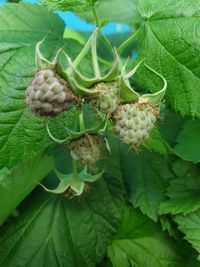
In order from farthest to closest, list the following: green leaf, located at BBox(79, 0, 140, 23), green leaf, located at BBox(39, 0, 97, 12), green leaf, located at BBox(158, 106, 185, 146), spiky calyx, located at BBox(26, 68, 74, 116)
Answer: green leaf, located at BBox(79, 0, 140, 23) → green leaf, located at BBox(158, 106, 185, 146) → green leaf, located at BBox(39, 0, 97, 12) → spiky calyx, located at BBox(26, 68, 74, 116)

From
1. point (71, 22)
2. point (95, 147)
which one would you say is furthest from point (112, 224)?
point (71, 22)

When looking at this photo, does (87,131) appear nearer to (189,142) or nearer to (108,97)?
(108,97)

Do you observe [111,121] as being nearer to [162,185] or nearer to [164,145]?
[164,145]

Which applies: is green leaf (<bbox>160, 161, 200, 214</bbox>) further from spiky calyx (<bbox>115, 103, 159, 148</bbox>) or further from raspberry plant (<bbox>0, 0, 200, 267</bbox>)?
spiky calyx (<bbox>115, 103, 159, 148</bbox>)

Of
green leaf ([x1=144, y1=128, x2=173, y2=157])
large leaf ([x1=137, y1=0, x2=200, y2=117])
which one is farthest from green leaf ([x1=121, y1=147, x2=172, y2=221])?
large leaf ([x1=137, y1=0, x2=200, y2=117])

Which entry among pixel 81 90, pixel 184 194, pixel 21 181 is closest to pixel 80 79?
pixel 81 90

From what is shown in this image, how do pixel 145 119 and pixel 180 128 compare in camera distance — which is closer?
pixel 145 119

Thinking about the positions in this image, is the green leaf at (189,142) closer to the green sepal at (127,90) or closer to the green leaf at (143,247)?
the green leaf at (143,247)
